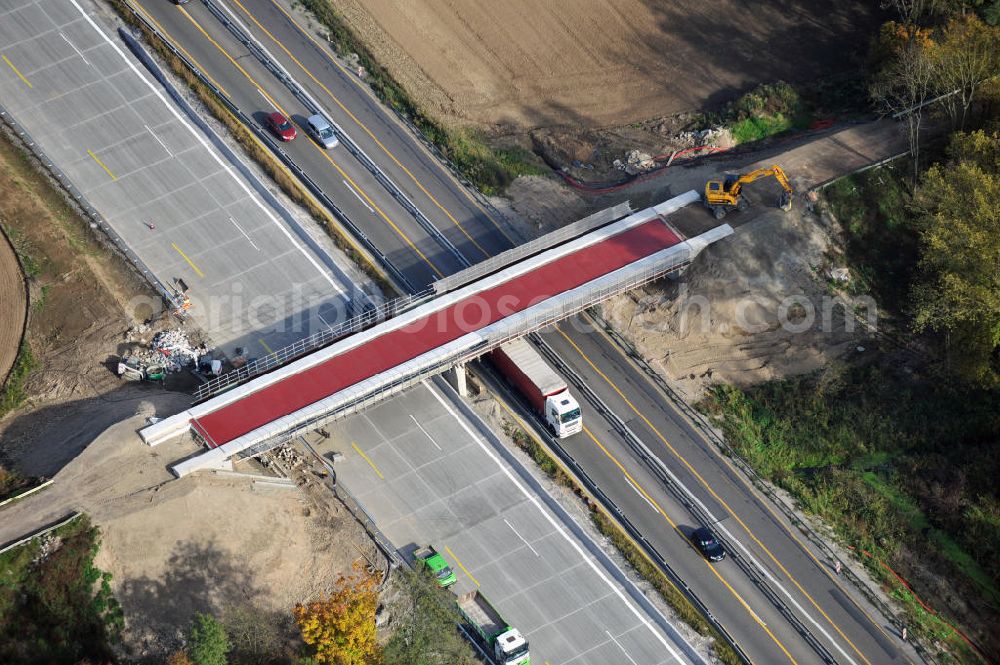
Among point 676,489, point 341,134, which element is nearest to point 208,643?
point 676,489

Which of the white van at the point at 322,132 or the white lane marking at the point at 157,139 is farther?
the white van at the point at 322,132

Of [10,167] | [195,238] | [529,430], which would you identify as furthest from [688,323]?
[10,167]

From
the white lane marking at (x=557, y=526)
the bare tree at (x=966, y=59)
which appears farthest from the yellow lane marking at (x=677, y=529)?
the bare tree at (x=966, y=59)

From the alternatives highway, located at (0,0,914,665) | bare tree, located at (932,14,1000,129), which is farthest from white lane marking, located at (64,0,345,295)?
bare tree, located at (932,14,1000,129)

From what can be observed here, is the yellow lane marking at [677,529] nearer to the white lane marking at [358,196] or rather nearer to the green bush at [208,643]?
the white lane marking at [358,196]

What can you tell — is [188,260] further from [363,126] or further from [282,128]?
[363,126]

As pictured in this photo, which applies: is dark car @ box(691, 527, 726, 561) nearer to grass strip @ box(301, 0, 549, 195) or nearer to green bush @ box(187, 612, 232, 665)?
green bush @ box(187, 612, 232, 665)
